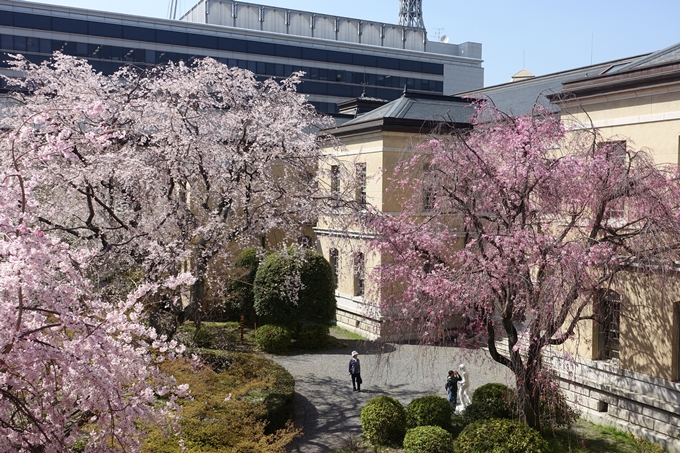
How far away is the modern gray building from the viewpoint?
169 feet

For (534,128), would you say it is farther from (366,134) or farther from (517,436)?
(366,134)

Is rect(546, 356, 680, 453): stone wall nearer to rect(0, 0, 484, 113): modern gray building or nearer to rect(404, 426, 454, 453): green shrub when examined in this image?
rect(404, 426, 454, 453): green shrub

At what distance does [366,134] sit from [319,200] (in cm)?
645

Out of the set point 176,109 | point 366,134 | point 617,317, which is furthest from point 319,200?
point 617,317

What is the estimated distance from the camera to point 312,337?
71.1 ft

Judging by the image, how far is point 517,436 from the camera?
38.9ft

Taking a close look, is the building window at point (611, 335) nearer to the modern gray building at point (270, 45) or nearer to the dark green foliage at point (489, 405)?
the dark green foliage at point (489, 405)

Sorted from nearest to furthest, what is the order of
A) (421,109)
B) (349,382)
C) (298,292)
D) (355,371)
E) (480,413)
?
(480,413) < (355,371) < (349,382) < (298,292) < (421,109)

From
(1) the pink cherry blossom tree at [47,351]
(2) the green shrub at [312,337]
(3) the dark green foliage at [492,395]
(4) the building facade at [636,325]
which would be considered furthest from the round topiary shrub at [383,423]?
(1) the pink cherry blossom tree at [47,351]

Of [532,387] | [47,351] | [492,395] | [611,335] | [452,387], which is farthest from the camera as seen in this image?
[452,387]

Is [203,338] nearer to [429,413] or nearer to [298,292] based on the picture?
[298,292]

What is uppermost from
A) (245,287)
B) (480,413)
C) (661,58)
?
(661,58)

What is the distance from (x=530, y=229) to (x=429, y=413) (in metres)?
4.88

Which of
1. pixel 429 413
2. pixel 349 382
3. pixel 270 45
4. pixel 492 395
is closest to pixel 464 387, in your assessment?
pixel 492 395
